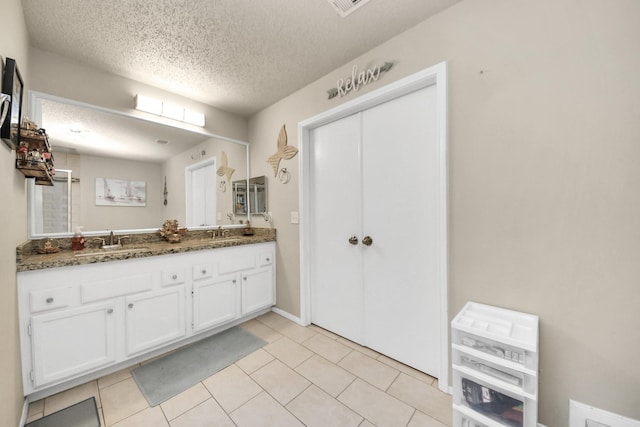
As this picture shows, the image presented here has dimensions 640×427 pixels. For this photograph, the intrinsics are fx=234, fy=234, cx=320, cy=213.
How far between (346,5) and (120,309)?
A: 8.27 ft

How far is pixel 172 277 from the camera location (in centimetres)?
191

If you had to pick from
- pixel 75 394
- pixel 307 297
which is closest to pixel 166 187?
pixel 75 394

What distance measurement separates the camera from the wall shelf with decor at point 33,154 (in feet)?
4.41

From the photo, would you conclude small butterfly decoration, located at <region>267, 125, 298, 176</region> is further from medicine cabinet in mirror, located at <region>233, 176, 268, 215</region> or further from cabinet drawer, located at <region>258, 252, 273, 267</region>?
cabinet drawer, located at <region>258, 252, 273, 267</region>

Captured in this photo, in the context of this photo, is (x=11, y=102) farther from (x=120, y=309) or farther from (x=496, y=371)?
(x=496, y=371)

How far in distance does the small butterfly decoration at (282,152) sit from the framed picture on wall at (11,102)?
5.85 ft

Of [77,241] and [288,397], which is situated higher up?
[77,241]

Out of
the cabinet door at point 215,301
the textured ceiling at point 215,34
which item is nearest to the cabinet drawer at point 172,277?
the cabinet door at point 215,301

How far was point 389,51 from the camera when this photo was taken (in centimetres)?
175

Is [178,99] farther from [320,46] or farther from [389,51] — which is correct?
[389,51]

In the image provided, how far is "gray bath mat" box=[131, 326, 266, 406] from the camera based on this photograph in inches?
A: 61.9

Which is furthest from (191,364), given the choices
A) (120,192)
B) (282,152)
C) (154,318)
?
(282,152)

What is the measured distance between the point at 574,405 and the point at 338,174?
6.49ft

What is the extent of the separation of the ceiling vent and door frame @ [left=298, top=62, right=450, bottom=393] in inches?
20.7
